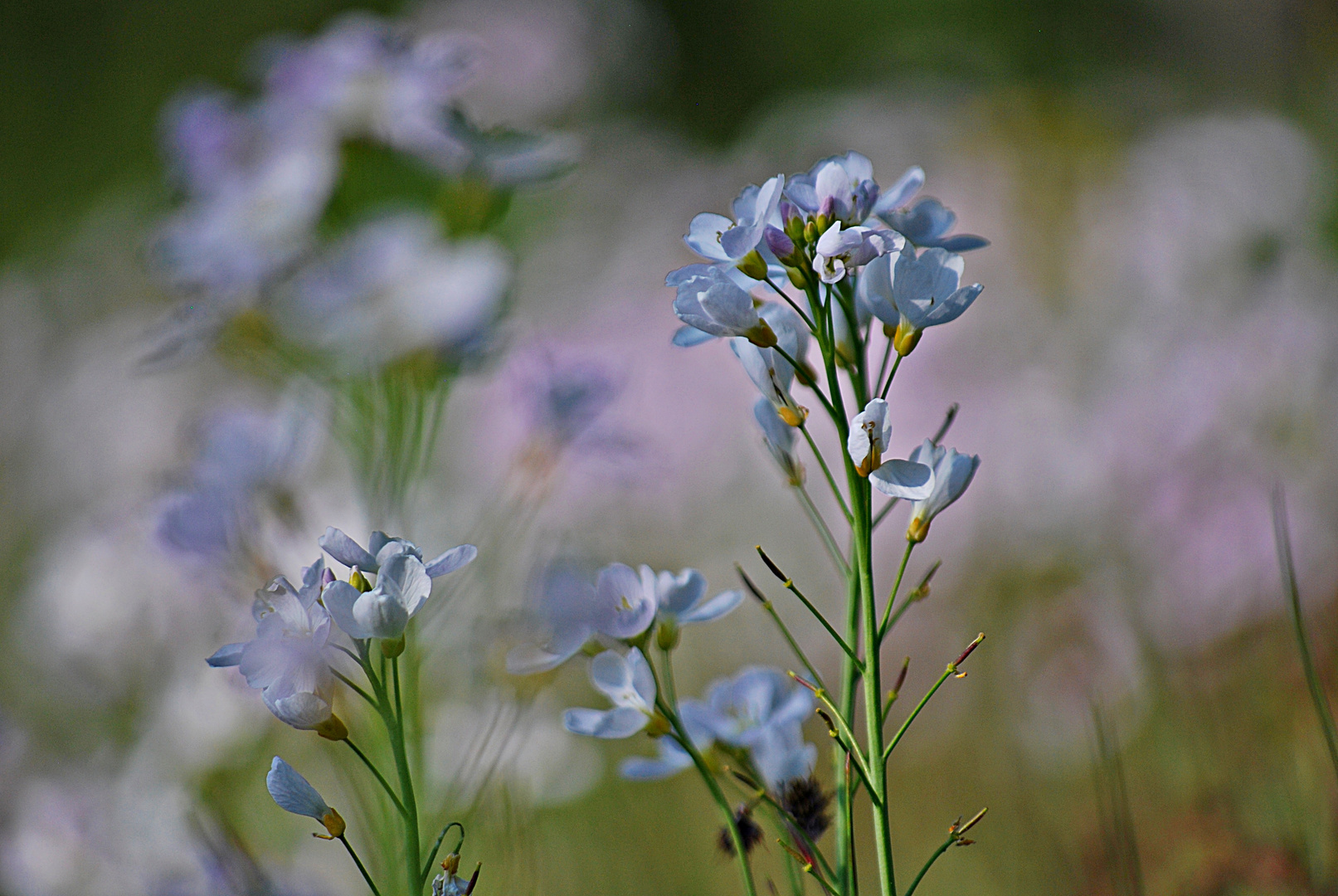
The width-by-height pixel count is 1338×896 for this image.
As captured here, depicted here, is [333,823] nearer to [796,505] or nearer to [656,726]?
[656,726]

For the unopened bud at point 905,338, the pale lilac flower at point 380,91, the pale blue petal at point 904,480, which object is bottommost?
the pale blue petal at point 904,480

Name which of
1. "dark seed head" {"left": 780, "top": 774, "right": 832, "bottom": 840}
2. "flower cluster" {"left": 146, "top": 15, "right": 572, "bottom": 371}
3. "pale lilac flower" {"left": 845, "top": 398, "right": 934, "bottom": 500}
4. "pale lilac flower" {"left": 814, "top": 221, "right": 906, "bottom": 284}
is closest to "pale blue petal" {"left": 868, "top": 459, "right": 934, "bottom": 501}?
"pale lilac flower" {"left": 845, "top": 398, "right": 934, "bottom": 500}

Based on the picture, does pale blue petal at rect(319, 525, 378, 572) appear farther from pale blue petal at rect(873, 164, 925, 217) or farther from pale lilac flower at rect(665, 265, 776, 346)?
pale blue petal at rect(873, 164, 925, 217)

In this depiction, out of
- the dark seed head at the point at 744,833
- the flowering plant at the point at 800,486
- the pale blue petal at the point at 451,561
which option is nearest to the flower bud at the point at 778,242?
the flowering plant at the point at 800,486

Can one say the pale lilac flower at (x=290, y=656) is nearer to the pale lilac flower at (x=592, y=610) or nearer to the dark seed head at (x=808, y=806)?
the pale lilac flower at (x=592, y=610)

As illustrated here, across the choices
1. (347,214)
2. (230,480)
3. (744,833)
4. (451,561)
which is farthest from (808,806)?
(347,214)

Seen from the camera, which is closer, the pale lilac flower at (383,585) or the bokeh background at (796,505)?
the pale lilac flower at (383,585)
